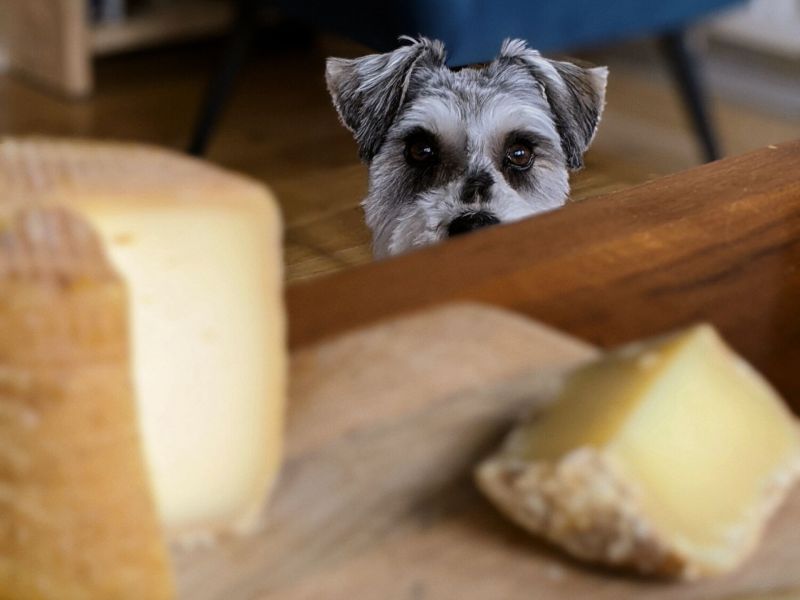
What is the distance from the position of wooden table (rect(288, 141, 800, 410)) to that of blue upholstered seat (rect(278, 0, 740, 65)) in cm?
20

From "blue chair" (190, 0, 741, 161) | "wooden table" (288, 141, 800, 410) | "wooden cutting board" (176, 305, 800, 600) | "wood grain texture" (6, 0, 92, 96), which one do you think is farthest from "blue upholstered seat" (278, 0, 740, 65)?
"wood grain texture" (6, 0, 92, 96)

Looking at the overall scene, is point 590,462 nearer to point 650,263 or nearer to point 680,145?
point 650,263

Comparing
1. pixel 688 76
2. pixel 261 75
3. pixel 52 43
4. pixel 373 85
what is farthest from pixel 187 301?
pixel 52 43

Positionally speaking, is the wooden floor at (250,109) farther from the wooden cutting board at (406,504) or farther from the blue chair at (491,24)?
the wooden cutting board at (406,504)

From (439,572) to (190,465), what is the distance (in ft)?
0.32

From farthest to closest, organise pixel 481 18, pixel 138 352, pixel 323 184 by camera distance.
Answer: pixel 481 18 → pixel 323 184 → pixel 138 352

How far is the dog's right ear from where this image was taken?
28.6 inches

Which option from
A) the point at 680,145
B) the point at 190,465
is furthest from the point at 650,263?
the point at 680,145

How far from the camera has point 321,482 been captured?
426mm

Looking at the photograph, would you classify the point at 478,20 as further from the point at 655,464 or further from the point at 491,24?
the point at 655,464

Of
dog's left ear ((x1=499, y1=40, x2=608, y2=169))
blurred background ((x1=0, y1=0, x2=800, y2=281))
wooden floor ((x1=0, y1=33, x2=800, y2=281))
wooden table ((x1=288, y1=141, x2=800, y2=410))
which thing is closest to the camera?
wooden table ((x1=288, y1=141, x2=800, y2=410))

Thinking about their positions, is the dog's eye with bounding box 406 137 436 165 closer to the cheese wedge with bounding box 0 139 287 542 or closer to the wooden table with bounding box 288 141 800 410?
the wooden table with bounding box 288 141 800 410

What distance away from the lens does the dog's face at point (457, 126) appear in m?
0.71

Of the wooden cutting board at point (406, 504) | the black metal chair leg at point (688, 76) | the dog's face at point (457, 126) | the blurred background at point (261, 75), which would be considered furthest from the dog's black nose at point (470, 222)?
the black metal chair leg at point (688, 76)
